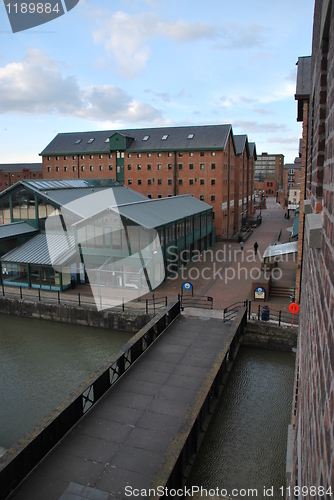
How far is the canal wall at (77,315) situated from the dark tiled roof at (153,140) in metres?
26.2

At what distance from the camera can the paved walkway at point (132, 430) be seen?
7.79 metres

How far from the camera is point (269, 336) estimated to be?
17188mm

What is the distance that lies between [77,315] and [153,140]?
29221 millimetres

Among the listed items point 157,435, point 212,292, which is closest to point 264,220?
point 212,292

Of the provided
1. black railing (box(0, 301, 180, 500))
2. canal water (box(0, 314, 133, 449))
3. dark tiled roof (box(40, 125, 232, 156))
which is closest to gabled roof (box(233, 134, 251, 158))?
dark tiled roof (box(40, 125, 232, 156))

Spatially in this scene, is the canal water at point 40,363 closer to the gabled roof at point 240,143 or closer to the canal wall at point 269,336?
the canal wall at point 269,336

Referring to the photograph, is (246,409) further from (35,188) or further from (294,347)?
(35,188)

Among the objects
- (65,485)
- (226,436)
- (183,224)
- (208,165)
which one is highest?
(208,165)

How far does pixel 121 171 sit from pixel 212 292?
2725cm

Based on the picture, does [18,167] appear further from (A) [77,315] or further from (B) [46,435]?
(B) [46,435]

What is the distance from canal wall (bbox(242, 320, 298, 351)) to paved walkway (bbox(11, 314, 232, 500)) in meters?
3.40

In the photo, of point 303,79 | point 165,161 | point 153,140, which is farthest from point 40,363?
point 153,140

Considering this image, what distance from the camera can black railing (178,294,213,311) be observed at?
63.8ft

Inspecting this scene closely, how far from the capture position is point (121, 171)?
149 feet
